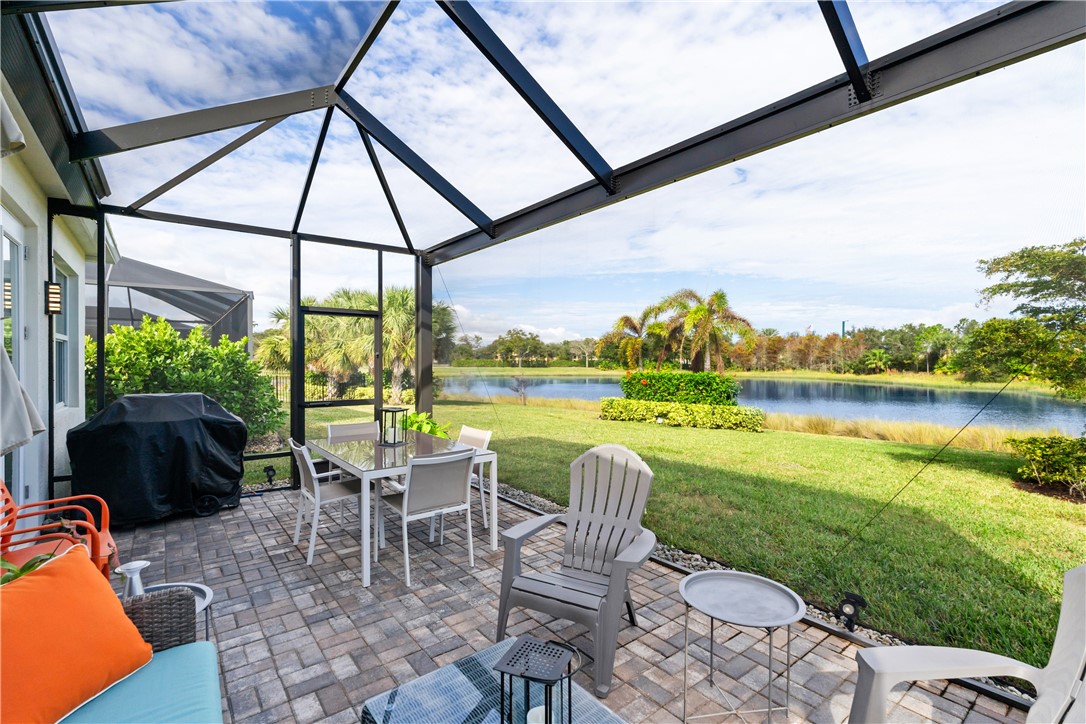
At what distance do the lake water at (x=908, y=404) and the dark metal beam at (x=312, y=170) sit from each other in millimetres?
4359

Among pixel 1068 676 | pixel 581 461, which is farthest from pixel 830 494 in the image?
pixel 1068 676

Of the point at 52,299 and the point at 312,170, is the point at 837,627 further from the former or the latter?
the point at 52,299

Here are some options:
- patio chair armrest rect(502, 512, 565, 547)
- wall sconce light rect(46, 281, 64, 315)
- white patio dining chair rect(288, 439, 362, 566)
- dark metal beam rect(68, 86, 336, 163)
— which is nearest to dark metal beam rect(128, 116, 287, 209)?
dark metal beam rect(68, 86, 336, 163)

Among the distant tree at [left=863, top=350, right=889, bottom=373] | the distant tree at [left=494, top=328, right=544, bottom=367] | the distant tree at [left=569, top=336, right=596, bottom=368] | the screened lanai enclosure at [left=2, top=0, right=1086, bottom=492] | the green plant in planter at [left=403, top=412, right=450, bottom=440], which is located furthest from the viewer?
the green plant in planter at [left=403, top=412, right=450, bottom=440]

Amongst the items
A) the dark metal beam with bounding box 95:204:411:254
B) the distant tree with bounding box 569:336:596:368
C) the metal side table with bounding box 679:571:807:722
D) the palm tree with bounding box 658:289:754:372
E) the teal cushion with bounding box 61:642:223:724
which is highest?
the dark metal beam with bounding box 95:204:411:254

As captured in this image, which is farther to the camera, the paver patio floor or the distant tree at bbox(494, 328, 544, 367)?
the distant tree at bbox(494, 328, 544, 367)

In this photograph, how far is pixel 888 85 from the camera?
2.58 metres

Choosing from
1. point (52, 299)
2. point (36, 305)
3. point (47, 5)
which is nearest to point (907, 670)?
point (47, 5)

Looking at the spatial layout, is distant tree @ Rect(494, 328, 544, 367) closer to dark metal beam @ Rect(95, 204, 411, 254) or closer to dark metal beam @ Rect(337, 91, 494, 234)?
dark metal beam @ Rect(337, 91, 494, 234)

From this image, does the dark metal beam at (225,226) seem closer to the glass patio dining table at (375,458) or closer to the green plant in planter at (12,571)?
the glass patio dining table at (375,458)

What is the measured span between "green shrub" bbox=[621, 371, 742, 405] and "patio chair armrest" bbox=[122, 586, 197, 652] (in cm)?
341

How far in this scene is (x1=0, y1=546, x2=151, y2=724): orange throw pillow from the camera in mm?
1484

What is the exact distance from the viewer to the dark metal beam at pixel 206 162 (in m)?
4.48

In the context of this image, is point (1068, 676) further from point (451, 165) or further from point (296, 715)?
point (451, 165)
